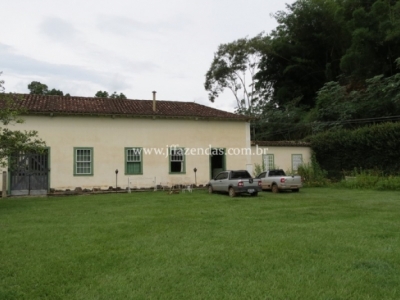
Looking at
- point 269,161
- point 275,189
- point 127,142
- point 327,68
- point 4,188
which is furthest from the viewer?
point 327,68

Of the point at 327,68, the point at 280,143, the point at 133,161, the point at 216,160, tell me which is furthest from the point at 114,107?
the point at 327,68

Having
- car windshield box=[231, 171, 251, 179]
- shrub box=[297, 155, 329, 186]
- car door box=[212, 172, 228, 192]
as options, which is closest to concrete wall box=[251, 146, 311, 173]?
shrub box=[297, 155, 329, 186]

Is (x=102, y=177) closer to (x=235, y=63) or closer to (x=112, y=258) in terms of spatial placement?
(x=112, y=258)

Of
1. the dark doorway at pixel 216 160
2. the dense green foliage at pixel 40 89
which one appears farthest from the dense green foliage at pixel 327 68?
the dense green foliage at pixel 40 89

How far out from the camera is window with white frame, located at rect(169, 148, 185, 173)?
21969 millimetres

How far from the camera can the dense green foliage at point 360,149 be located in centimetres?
2184

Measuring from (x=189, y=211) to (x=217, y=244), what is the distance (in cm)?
480

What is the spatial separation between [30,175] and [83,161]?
2828 millimetres

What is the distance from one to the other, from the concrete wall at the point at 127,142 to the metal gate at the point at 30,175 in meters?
0.42

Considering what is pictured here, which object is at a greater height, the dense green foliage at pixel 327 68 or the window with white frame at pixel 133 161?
the dense green foliage at pixel 327 68

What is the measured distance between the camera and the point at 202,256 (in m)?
6.08

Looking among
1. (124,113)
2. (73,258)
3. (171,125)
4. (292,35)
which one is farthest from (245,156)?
(292,35)

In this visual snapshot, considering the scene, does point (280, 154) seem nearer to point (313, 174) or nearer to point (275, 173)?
point (313, 174)

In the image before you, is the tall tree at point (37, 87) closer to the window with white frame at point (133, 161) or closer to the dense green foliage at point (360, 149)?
the window with white frame at point (133, 161)
